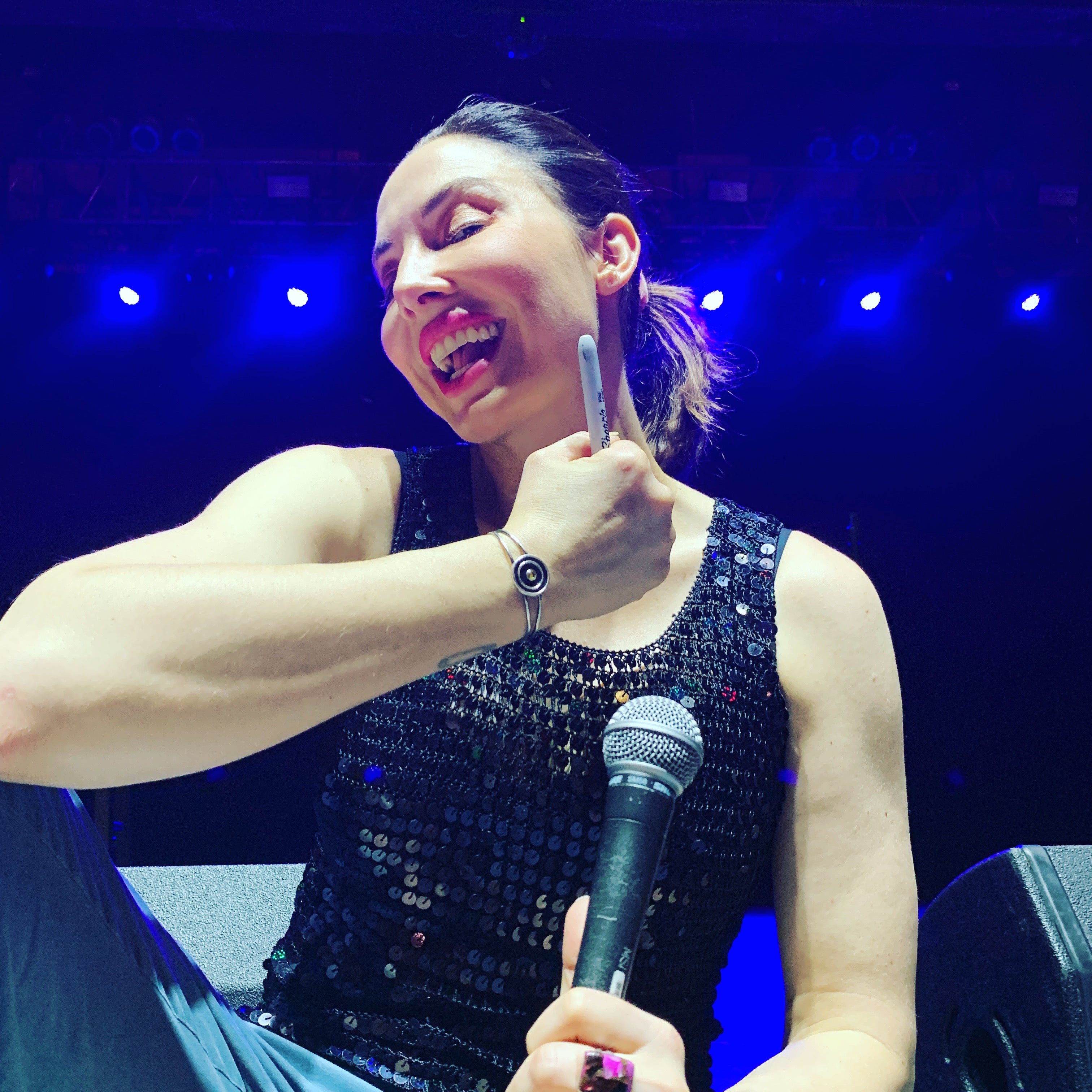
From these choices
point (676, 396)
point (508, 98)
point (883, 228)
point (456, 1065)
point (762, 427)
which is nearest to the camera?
point (456, 1065)

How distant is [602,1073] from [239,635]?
1.33 ft

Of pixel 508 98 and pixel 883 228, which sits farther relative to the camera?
pixel 883 228

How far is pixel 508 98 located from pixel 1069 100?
251 centimetres

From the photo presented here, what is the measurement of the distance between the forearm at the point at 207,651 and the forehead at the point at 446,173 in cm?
66

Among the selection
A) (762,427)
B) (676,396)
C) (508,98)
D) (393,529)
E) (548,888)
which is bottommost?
(548,888)

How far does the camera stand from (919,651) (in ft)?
19.0

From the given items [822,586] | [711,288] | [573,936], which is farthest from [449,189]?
[711,288]

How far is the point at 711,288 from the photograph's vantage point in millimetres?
4883

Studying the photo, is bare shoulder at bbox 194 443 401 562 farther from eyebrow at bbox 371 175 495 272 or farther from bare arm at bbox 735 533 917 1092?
bare arm at bbox 735 533 917 1092

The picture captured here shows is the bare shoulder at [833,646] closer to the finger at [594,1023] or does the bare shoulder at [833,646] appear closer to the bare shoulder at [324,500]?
the bare shoulder at [324,500]

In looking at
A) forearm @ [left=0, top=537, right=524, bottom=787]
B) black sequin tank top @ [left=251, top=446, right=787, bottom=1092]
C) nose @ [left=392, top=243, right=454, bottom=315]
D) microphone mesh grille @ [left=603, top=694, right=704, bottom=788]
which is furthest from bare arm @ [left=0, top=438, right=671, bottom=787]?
nose @ [left=392, top=243, right=454, bottom=315]

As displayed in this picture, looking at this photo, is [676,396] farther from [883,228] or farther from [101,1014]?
[883,228]

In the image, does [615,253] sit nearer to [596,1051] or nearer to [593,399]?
[593,399]

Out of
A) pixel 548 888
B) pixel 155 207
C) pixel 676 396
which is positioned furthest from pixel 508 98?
pixel 548 888
